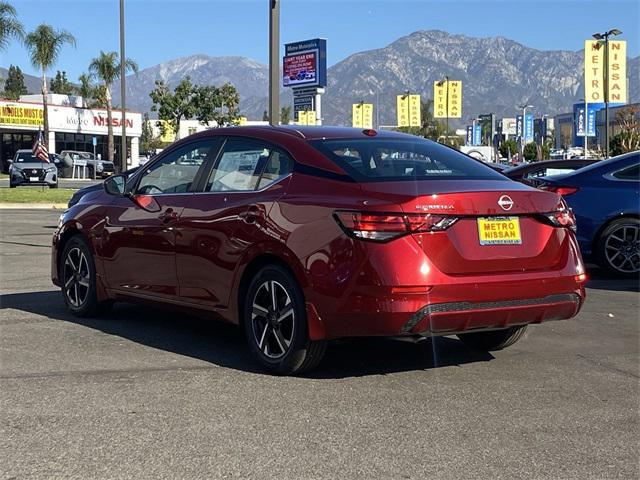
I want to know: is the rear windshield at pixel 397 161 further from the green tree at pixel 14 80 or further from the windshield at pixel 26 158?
the green tree at pixel 14 80

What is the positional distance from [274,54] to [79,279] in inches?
316

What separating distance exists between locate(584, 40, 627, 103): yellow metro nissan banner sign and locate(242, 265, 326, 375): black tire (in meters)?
26.8

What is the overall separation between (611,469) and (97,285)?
180 inches

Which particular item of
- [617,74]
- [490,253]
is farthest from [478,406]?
[617,74]

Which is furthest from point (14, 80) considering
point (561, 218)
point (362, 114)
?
point (561, 218)

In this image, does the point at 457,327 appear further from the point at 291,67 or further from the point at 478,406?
the point at 291,67

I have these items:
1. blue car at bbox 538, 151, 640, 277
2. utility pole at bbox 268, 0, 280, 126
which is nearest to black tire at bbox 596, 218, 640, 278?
blue car at bbox 538, 151, 640, 277

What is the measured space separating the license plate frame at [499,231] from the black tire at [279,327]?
1149mm

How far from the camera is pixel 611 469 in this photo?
3781mm

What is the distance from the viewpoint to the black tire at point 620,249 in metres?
9.86

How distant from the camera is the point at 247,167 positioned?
580 centimetres

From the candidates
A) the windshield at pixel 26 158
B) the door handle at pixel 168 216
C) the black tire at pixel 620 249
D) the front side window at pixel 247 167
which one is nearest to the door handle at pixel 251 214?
the front side window at pixel 247 167

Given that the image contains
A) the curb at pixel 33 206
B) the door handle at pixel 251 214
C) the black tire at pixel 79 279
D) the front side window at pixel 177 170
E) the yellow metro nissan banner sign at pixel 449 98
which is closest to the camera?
the door handle at pixel 251 214

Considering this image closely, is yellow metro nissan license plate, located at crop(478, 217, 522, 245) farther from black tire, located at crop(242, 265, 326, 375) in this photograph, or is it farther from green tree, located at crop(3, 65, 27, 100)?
green tree, located at crop(3, 65, 27, 100)
